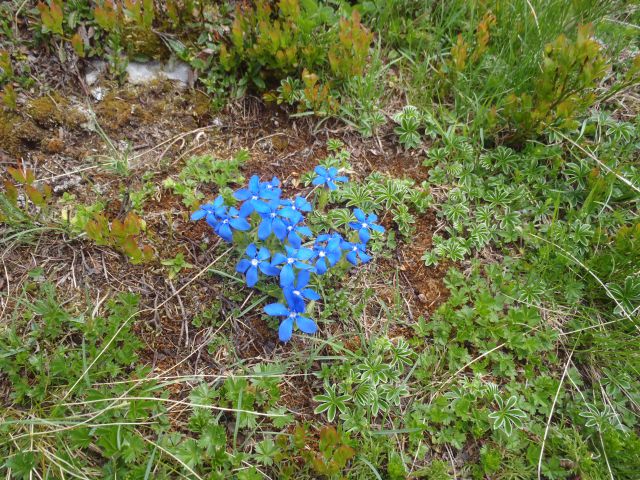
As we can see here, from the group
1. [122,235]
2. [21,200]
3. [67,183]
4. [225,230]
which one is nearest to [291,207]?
[225,230]

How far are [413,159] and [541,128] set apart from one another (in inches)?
35.7

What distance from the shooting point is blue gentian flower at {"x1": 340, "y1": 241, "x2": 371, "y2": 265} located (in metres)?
2.70

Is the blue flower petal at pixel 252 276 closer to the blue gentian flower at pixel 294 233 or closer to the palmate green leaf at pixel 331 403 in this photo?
the blue gentian flower at pixel 294 233

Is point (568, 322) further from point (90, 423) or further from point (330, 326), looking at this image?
point (90, 423)

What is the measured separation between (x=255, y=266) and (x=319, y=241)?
40 cm

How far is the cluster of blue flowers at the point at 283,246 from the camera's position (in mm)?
2506

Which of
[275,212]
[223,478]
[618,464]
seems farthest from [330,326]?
[618,464]

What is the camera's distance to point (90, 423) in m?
2.39

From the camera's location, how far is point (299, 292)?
8.27ft

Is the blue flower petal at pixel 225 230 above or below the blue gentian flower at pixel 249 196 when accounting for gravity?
below

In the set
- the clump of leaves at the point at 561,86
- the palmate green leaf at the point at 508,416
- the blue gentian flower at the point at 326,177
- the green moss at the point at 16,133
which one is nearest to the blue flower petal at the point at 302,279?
the blue gentian flower at the point at 326,177

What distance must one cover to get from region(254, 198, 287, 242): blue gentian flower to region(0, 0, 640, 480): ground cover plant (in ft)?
0.05

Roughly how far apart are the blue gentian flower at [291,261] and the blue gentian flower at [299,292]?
1.2 inches

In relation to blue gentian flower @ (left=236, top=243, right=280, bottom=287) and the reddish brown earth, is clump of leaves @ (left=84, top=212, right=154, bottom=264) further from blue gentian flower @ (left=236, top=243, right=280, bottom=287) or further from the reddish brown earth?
blue gentian flower @ (left=236, top=243, right=280, bottom=287)
